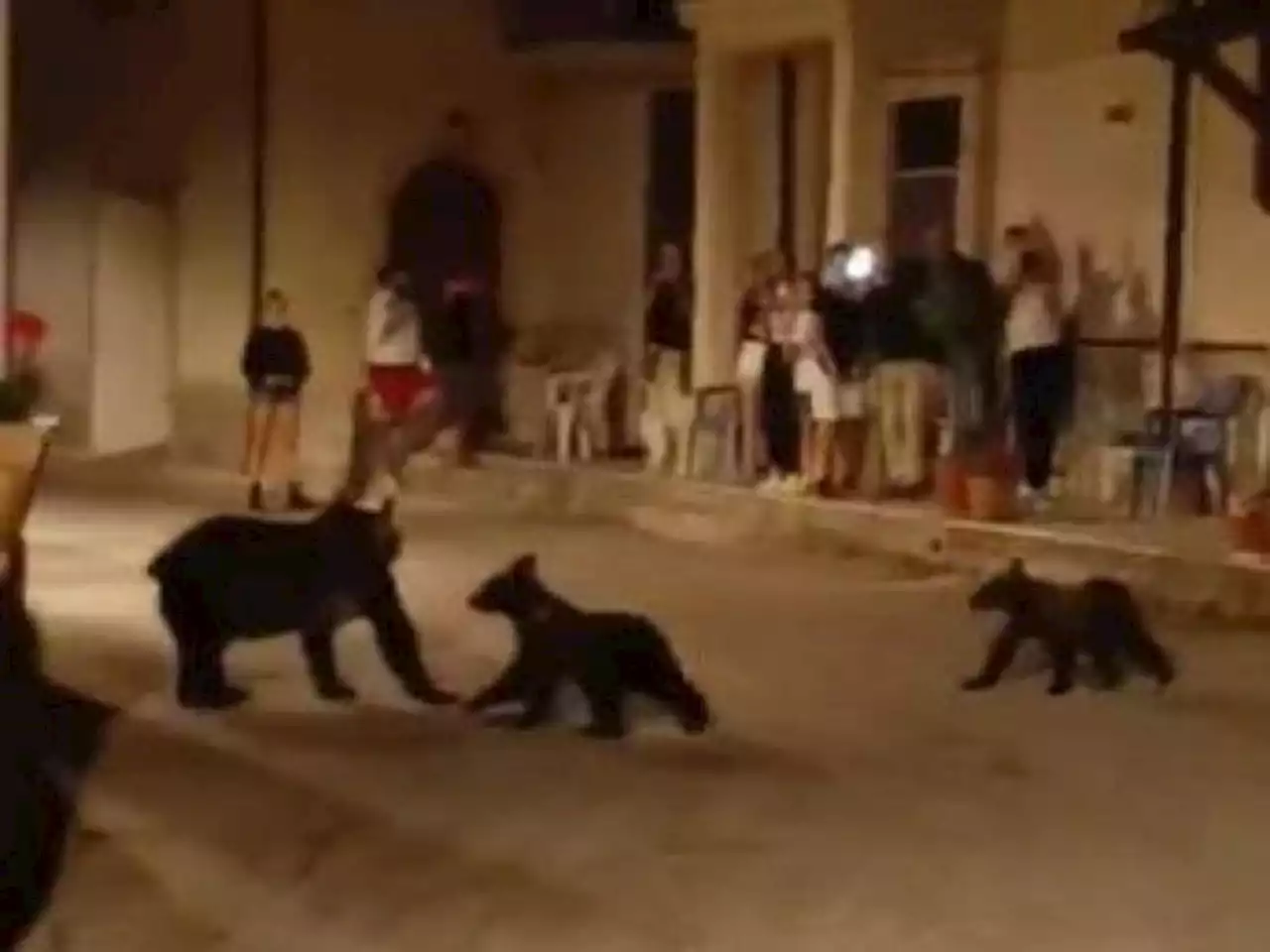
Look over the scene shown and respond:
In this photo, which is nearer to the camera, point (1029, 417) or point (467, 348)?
point (1029, 417)

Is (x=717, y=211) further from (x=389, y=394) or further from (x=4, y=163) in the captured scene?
(x=4, y=163)

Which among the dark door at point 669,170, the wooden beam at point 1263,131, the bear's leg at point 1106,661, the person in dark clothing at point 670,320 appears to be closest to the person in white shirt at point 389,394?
the person in dark clothing at point 670,320

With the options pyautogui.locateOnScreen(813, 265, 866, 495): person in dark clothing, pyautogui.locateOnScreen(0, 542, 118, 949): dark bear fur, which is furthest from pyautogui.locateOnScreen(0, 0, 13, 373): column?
pyautogui.locateOnScreen(813, 265, 866, 495): person in dark clothing

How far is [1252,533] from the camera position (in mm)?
16484

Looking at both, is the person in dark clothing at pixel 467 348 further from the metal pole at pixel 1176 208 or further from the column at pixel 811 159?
the metal pole at pixel 1176 208

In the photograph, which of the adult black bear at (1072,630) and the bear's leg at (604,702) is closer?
the bear's leg at (604,702)

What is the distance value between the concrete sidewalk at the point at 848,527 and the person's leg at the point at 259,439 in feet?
4.03

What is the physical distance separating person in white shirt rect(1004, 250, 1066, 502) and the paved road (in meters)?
4.44

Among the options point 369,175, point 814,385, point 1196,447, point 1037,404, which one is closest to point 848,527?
point 814,385

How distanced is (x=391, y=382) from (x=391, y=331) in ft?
1.35

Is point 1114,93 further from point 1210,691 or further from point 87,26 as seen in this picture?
point 87,26

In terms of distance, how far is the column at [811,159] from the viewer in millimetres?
24047

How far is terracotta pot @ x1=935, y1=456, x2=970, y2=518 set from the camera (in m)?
18.9

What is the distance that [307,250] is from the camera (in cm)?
2734
